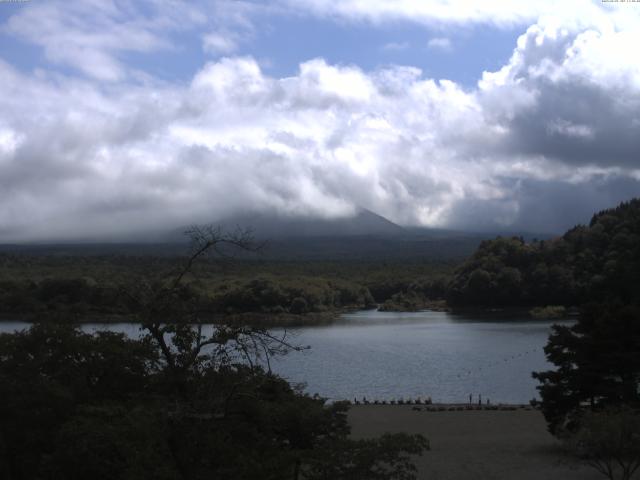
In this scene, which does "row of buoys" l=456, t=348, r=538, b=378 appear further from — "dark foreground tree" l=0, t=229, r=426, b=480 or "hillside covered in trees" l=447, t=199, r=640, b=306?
"dark foreground tree" l=0, t=229, r=426, b=480

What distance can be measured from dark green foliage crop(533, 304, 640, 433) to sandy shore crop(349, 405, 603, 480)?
112cm

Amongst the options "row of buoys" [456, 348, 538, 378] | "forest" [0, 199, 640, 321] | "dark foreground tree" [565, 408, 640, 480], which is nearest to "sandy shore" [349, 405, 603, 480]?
"dark foreground tree" [565, 408, 640, 480]

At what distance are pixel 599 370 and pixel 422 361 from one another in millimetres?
22368

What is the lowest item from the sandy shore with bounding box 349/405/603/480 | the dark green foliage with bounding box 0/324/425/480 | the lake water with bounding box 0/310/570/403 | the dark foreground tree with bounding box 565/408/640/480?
the lake water with bounding box 0/310/570/403

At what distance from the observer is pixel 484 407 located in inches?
977

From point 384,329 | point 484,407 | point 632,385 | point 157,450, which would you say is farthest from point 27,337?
point 384,329

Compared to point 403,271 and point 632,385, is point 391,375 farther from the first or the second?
point 403,271

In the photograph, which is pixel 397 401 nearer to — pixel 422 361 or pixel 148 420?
pixel 422 361

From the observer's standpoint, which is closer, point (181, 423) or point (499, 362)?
point (181, 423)

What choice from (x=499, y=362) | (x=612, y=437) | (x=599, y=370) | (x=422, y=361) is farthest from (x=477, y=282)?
(x=612, y=437)

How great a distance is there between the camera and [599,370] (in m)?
16.4

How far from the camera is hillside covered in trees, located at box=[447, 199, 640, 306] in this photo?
218 ft

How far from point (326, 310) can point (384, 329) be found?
1779 cm

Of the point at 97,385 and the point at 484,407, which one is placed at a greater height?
the point at 97,385
